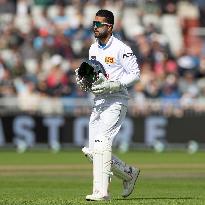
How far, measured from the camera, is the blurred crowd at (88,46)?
23.8 meters

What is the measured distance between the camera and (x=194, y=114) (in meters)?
23.5

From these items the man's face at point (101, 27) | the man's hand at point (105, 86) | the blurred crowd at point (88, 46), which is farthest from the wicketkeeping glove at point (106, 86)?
the blurred crowd at point (88, 46)

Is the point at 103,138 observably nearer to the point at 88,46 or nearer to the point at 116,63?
the point at 116,63

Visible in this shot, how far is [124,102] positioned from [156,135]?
12874 millimetres

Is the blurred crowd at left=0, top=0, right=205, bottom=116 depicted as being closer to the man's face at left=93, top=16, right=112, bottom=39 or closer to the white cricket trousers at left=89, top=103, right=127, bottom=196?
the white cricket trousers at left=89, top=103, right=127, bottom=196

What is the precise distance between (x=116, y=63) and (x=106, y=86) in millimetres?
397

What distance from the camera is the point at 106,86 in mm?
10383

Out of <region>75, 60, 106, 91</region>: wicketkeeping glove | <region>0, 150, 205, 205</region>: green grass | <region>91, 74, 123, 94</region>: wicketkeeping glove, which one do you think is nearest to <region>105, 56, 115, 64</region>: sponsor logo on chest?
<region>75, 60, 106, 91</region>: wicketkeeping glove

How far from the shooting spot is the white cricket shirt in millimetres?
10578

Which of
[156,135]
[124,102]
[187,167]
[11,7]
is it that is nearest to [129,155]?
[156,135]

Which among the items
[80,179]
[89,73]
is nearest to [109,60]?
[89,73]

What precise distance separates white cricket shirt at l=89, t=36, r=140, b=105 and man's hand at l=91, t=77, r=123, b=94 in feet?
0.41

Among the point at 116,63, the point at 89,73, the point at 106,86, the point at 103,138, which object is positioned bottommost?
the point at 103,138

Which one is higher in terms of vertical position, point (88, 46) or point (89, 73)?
point (89, 73)
